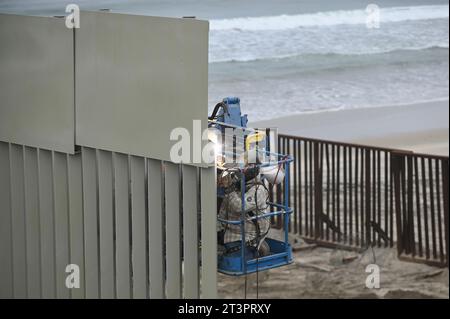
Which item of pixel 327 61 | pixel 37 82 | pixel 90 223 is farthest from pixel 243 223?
pixel 327 61

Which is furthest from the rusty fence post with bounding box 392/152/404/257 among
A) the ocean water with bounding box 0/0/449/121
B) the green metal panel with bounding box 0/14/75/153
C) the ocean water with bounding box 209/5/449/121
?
the ocean water with bounding box 209/5/449/121

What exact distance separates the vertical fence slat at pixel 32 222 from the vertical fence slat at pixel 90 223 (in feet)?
1.73

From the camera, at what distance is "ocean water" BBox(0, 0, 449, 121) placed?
2347 centimetres

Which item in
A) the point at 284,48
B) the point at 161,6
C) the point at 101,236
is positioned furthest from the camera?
the point at 284,48

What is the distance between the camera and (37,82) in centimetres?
694

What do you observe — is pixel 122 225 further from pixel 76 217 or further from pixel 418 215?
pixel 418 215

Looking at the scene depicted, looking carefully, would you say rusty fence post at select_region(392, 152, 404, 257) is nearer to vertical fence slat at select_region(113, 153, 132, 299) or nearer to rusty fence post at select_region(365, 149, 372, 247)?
rusty fence post at select_region(365, 149, 372, 247)

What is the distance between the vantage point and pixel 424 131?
69.3ft

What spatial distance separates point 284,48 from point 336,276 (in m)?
15.4

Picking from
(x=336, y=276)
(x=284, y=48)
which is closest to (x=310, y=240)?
(x=336, y=276)

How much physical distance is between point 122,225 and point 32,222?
0.92 metres

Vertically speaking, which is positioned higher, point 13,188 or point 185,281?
point 13,188

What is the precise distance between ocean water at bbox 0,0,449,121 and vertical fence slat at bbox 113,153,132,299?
43.7 feet
